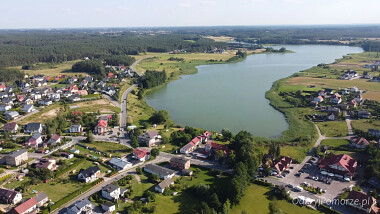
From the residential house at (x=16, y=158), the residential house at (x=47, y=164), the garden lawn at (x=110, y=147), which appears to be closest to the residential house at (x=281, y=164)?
the garden lawn at (x=110, y=147)

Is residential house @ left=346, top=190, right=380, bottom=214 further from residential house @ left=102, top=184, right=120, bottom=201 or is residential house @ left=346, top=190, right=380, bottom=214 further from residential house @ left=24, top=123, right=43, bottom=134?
residential house @ left=24, top=123, right=43, bottom=134

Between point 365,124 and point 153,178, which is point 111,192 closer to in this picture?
point 153,178

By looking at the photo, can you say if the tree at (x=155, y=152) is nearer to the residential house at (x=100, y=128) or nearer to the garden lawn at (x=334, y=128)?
the residential house at (x=100, y=128)

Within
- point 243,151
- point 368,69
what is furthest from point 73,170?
point 368,69

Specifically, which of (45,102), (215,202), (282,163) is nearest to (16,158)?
(215,202)

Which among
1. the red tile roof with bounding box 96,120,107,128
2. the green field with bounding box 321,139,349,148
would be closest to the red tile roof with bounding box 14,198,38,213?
the red tile roof with bounding box 96,120,107,128
